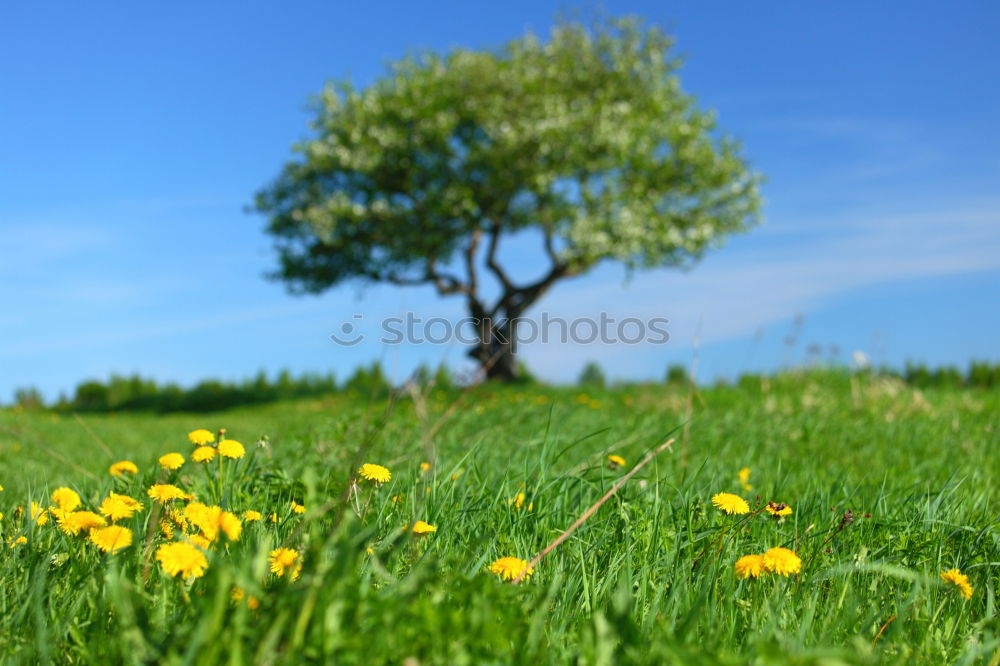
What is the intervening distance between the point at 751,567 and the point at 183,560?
1.27 meters

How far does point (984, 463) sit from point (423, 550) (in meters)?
4.04

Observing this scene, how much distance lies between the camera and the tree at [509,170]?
18312 mm

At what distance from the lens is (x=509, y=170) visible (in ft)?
61.0

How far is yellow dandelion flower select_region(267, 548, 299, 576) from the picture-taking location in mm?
1556

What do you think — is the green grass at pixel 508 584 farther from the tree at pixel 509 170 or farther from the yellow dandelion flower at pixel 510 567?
the tree at pixel 509 170

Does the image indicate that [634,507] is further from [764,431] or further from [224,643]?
[764,431]

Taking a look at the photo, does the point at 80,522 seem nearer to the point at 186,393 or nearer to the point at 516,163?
the point at 516,163

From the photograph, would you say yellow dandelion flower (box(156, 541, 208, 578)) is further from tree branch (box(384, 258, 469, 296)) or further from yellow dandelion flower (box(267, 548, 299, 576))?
tree branch (box(384, 258, 469, 296))

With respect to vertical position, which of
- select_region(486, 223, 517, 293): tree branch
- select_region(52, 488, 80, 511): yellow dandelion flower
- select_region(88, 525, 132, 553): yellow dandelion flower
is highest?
select_region(486, 223, 517, 293): tree branch

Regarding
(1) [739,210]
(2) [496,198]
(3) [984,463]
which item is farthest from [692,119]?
(3) [984,463]

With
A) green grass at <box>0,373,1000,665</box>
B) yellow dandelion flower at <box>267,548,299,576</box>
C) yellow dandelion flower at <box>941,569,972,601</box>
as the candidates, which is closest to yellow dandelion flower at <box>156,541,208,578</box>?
green grass at <box>0,373,1000,665</box>

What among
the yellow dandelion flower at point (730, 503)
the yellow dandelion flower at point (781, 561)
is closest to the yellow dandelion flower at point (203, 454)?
the yellow dandelion flower at point (730, 503)

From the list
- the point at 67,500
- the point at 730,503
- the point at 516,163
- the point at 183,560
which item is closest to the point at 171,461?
the point at 67,500

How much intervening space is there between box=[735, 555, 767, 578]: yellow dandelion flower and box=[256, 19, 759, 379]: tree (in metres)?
15.7
